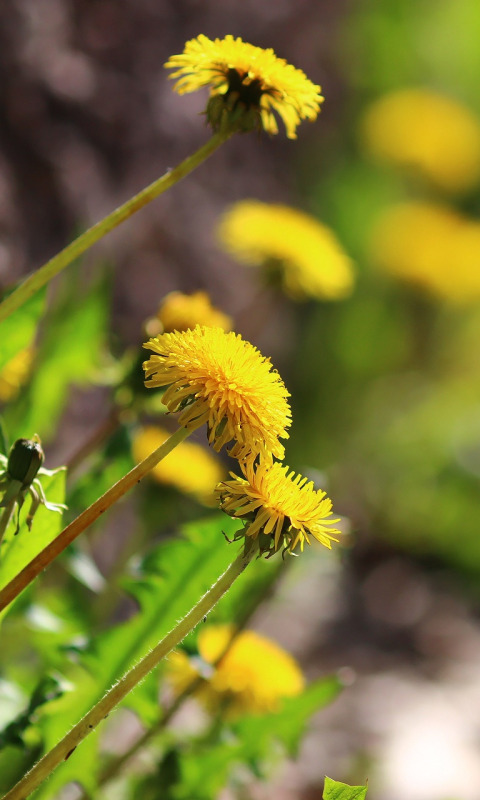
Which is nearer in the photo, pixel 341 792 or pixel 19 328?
pixel 341 792

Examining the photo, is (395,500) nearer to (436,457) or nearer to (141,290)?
(436,457)

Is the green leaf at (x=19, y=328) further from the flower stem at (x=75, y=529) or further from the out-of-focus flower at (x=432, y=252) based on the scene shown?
the out-of-focus flower at (x=432, y=252)

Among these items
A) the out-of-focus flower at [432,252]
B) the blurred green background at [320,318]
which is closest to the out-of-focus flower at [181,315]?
the blurred green background at [320,318]

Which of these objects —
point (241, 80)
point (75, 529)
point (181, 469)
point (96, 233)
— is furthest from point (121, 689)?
point (181, 469)

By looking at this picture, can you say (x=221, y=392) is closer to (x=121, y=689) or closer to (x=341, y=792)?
(x=121, y=689)

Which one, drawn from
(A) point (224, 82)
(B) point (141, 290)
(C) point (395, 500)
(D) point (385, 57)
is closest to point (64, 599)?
(A) point (224, 82)
